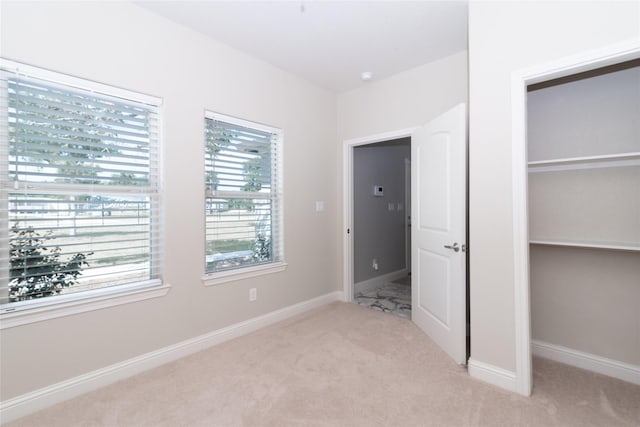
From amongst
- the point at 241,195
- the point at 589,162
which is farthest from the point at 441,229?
the point at 241,195

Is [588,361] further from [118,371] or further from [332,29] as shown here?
[118,371]

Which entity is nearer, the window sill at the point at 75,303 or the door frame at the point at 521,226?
the window sill at the point at 75,303

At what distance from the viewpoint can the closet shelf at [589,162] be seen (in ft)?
6.33

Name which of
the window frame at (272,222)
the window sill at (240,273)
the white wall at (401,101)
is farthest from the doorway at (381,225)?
the window sill at (240,273)

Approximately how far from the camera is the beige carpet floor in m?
1.69

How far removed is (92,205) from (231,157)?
1.15 metres

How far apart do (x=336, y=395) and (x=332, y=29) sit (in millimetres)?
2675

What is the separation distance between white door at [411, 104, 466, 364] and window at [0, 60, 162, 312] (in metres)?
2.24

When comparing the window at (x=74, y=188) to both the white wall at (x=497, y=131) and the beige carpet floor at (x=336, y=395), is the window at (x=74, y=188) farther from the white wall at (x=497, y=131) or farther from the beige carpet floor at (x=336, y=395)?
the white wall at (x=497, y=131)

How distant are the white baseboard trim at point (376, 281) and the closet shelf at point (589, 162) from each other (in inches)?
103

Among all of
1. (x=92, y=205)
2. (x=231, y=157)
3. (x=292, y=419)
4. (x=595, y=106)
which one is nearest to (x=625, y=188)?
(x=595, y=106)

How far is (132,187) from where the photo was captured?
2193 millimetres

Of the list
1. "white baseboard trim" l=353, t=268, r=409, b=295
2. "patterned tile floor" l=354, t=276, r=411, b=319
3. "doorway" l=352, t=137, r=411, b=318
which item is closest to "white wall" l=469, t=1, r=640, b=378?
"patterned tile floor" l=354, t=276, r=411, b=319

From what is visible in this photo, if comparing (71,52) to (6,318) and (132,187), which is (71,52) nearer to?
(132,187)
